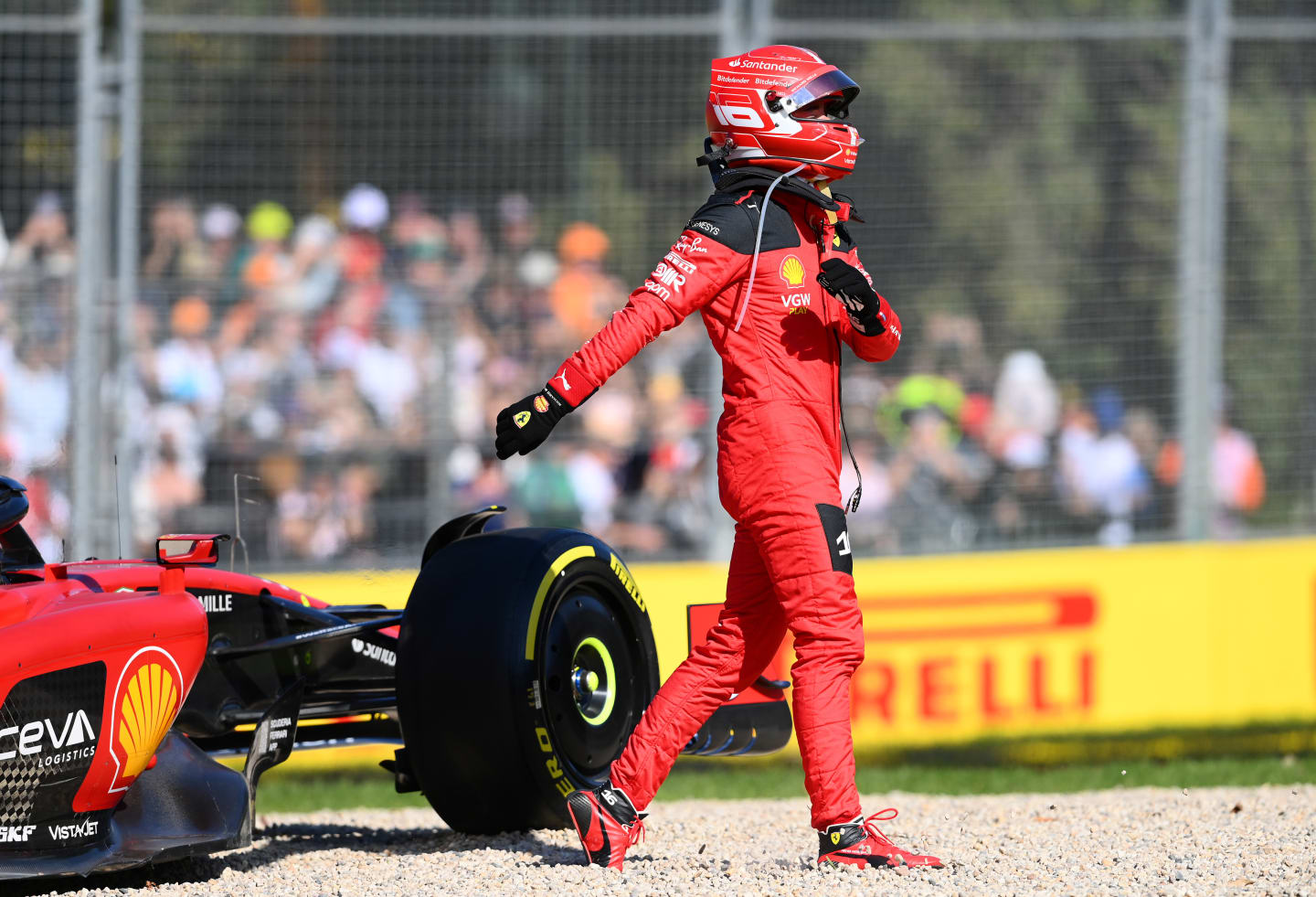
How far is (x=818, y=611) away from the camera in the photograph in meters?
4.11

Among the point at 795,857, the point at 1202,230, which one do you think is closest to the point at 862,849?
the point at 795,857

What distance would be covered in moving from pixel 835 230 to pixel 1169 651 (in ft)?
15.4

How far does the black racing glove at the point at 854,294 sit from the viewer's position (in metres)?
4.15

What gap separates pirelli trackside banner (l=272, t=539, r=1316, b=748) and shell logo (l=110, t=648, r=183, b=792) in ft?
12.4

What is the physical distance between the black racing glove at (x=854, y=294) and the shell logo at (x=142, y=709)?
190 centimetres

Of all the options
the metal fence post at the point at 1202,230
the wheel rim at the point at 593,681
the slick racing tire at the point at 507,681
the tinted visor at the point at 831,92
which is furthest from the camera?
the metal fence post at the point at 1202,230

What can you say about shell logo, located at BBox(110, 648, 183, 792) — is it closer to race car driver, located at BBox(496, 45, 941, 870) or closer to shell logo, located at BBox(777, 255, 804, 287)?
race car driver, located at BBox(496, 45, 941, 870)

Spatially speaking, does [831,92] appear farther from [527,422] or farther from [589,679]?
[589,679]

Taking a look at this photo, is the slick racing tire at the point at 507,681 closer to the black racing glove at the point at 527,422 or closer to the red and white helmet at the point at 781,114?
the black racing glove at the point at 527,422

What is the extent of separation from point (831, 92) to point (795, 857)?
203 cm

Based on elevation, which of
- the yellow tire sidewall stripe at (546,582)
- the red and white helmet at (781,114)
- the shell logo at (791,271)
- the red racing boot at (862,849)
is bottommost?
the red racing boot at (862,849)

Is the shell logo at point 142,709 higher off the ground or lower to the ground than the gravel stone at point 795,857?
higher

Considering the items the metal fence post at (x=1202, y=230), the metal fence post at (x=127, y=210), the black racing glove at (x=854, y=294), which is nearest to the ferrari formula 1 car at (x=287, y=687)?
the black racing glove at (x=854, y=294)

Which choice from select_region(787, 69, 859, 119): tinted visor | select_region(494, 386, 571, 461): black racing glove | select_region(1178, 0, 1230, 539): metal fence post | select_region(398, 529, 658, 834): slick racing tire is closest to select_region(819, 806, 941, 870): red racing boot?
select_region(398, 529, 658, 834): slick racing tire
